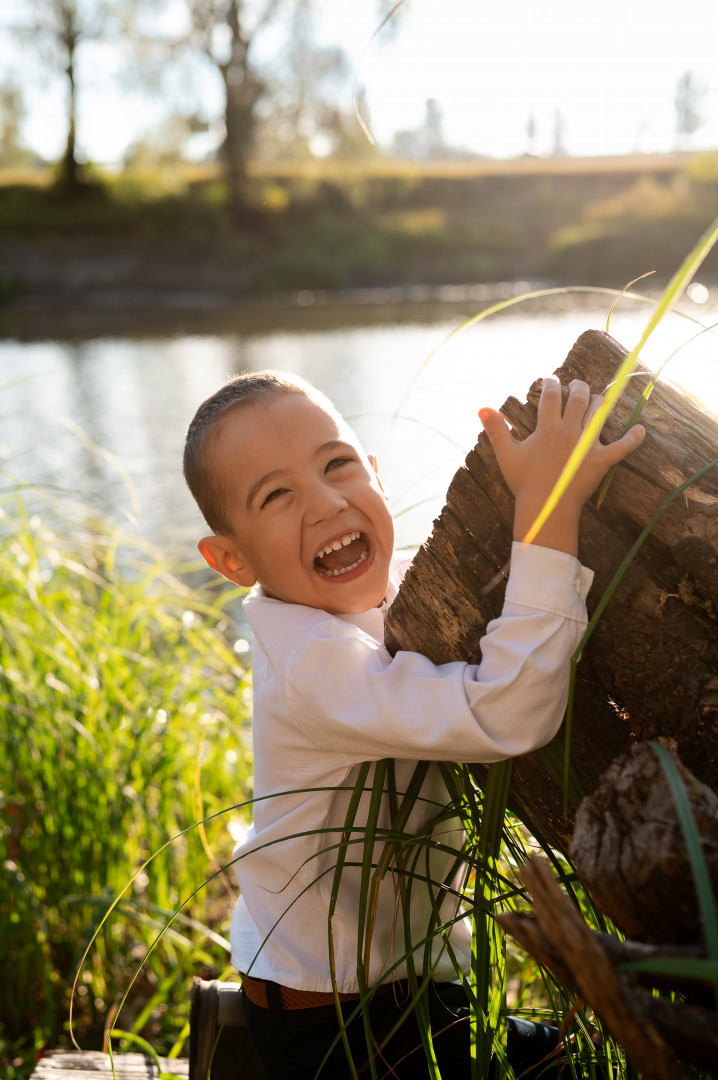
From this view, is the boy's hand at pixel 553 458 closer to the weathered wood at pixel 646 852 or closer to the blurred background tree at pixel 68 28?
the weathered wood at pixel 646 852

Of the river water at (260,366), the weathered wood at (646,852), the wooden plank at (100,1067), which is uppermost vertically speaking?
the river water at (260,366)

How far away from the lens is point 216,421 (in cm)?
113

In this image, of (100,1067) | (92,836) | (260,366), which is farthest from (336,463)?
(260,366)

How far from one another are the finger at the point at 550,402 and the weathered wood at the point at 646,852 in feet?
1.29

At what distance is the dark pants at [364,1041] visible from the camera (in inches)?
40.8

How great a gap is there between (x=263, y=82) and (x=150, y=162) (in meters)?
3.43

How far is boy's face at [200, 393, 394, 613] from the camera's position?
42.7 inches

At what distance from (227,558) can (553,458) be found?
499 millimetres

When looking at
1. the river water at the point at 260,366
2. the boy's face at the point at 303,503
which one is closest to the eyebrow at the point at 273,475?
the boy's face at the point at 303,503

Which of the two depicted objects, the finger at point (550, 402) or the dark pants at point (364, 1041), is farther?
the dark pants at point (364, 1041)

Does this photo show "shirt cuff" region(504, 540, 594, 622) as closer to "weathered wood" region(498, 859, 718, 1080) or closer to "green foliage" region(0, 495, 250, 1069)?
"weathered wood" region(498, 859, 718, 1080)

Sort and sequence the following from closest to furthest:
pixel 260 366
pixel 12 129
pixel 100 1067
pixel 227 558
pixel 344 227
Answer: pixel 227 558 → pixel 100 1067 → pixel 260 366 → pixel 344 227 → pixel 12 129

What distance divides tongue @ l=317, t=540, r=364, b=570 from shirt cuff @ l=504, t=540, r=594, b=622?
1.04 ft

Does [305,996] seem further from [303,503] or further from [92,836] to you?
[92,836]
